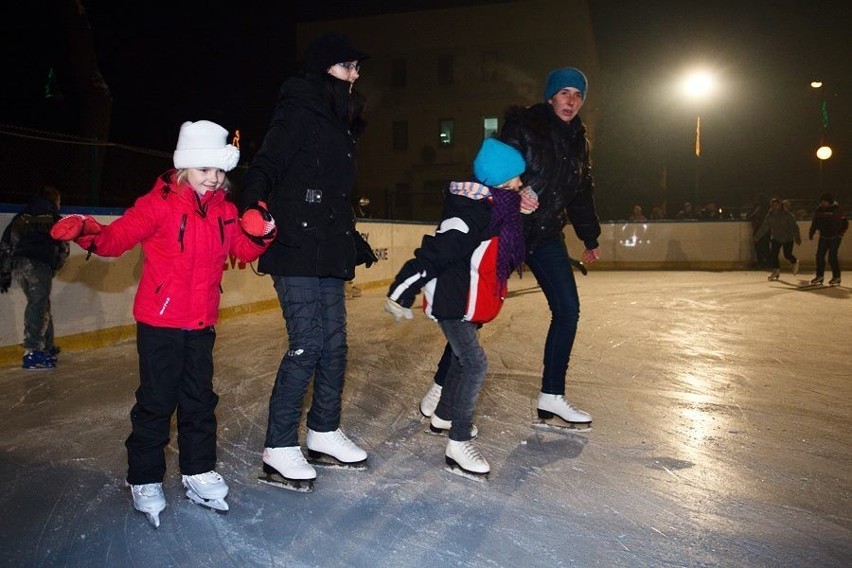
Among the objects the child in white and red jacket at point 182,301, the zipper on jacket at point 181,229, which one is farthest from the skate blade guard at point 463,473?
the zipper on jacket at point 181,229

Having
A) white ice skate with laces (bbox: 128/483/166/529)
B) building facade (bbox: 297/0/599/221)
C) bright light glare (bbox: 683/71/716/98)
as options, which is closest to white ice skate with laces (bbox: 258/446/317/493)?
white ice skate with laces (bbox: 128/483/166/529)

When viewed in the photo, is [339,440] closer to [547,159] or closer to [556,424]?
[556,424]

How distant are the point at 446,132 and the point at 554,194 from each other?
28.4 metres

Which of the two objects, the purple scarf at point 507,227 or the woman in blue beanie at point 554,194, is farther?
the woman in blue beanie at point 554,194

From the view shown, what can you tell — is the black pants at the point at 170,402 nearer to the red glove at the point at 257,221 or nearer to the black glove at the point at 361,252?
the red glove at the point at 257,221

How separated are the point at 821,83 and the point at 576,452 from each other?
19984 millimetres

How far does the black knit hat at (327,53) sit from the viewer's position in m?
2.81

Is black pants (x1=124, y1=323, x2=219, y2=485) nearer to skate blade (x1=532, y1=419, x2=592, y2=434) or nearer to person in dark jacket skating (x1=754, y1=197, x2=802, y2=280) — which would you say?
skate blade (x1=532, y1=419, x2=592, y2=434)

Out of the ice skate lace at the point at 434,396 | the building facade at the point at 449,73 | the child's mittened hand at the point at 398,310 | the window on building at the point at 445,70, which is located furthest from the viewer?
the window on building at the point at 445,70

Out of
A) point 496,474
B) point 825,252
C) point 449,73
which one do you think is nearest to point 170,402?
point 496,474

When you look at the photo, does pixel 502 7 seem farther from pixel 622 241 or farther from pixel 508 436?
pixel 508 436

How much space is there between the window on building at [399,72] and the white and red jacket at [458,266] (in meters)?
30.5

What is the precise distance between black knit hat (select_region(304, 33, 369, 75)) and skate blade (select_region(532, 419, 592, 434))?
2.08 m

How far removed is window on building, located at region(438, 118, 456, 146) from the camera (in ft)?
102
